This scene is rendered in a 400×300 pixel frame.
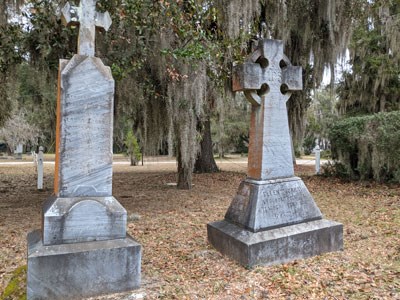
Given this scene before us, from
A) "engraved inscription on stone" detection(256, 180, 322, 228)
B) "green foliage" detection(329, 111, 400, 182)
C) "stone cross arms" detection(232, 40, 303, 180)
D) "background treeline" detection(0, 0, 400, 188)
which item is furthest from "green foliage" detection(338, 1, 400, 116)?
"engraved inscription on stone" detection(256, 180, 322, 228)

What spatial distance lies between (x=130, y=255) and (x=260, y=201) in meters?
1.55

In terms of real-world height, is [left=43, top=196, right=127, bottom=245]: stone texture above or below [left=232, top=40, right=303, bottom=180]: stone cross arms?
below

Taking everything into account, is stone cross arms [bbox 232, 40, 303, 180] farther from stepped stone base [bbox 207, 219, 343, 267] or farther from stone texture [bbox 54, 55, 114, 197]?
stone texture [bbox 54, 55, 114, 197]

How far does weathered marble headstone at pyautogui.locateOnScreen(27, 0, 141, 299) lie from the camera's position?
2.63m

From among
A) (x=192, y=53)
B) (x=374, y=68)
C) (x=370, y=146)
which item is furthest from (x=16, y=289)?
(x=374, y=68)

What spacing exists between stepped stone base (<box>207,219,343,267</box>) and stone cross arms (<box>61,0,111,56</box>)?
7.83 ft

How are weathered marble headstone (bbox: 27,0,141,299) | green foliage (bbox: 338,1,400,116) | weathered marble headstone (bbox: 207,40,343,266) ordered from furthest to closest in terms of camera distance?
green foliage (bbox: 338,1,400,116)
weathered marble headstone (bbox: 207,40,343,266)
weathered marble headstone (bbox: 27,0,141,299)

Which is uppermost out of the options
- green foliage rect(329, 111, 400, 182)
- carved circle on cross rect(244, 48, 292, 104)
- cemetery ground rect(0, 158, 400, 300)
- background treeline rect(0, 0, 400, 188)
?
background treeline rect(0, 0, 400, 188)

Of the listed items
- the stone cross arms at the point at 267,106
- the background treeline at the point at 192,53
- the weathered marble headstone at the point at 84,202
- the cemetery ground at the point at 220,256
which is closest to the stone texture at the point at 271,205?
the stone cross arms at the point at 267,106

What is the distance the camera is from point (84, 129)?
2.83m

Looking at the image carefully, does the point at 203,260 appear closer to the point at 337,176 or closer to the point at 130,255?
the point at 130,255

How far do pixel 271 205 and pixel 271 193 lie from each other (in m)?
0.14

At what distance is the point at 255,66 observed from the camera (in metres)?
3.79

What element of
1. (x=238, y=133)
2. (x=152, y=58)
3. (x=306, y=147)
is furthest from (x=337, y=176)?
(x=306, y=147)
